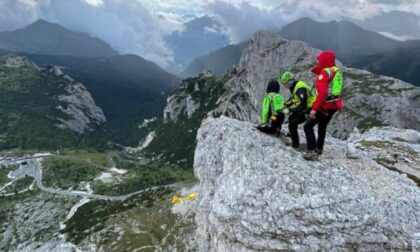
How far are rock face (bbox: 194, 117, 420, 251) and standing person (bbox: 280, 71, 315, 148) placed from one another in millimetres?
1641

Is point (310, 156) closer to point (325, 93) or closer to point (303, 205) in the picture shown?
point (303, 205)

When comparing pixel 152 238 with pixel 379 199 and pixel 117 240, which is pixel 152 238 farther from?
pixel 379 199

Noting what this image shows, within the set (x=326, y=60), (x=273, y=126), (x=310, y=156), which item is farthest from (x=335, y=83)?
(x=273, y=126)

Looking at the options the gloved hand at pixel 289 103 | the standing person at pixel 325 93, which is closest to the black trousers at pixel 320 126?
the standing person at pixel 325 93

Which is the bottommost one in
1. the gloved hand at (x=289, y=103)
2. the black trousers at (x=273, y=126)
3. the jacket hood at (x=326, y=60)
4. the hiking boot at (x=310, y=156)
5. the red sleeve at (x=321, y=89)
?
the hiking boot at (x=310, y=156)

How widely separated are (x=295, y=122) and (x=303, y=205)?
717cm

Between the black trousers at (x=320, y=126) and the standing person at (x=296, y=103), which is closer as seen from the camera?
the black trousers at (x=320, y=126)

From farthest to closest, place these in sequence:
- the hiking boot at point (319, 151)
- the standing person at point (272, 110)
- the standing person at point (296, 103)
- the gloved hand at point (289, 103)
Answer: the standing person at point (272, 110) → the gloved hand at point (289, 103) → the hiking boot at point (319, 151) → the standing person at point (296, 103)

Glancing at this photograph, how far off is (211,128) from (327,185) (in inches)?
523

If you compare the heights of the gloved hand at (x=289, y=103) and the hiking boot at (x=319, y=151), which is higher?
the gloved hand at (x=289, y=103)

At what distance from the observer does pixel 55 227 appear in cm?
18488

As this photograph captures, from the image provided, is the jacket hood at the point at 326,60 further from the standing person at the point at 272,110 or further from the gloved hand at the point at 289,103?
the standing person at the point at 272,110

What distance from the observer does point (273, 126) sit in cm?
3391

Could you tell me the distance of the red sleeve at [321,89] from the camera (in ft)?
95.9
